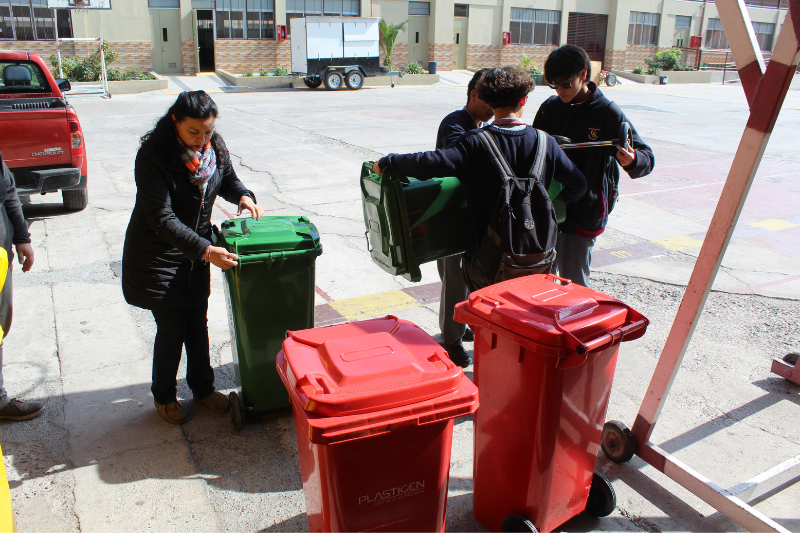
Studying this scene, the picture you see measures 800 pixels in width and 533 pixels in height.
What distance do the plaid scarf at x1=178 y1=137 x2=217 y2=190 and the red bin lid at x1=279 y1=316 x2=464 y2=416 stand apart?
1.16 meters

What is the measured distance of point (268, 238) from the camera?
303 centimetres

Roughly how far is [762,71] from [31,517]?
11.6ft

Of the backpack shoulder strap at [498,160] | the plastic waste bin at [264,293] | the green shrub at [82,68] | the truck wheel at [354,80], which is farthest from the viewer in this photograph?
the truck wheel at [354,80]

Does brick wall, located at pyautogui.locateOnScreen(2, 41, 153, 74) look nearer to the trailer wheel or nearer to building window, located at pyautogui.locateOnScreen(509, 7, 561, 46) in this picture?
the trailer wheel

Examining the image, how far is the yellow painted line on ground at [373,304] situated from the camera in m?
4.84

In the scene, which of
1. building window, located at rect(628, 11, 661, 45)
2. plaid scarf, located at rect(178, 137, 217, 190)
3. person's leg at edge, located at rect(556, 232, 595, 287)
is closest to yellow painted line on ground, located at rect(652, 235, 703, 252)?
person's leg at edge, located at rect(556, 232, 595, 287)

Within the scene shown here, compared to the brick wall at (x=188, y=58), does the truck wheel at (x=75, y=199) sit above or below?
below

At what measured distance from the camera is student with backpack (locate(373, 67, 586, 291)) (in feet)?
9.46

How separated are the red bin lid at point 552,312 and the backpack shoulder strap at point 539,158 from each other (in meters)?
0.61

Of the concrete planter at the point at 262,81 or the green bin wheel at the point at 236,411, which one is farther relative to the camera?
the concrete planter at the point at 262,81

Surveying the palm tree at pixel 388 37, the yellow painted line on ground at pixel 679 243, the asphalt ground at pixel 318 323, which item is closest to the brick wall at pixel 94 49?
the palm tree at pixel 388 37

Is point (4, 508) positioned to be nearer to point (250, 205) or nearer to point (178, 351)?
point (178, 351)

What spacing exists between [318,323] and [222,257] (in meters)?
1.89

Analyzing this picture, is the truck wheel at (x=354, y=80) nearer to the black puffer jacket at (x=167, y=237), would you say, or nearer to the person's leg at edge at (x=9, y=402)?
the black puffer jacket at (x=167, y=237)
